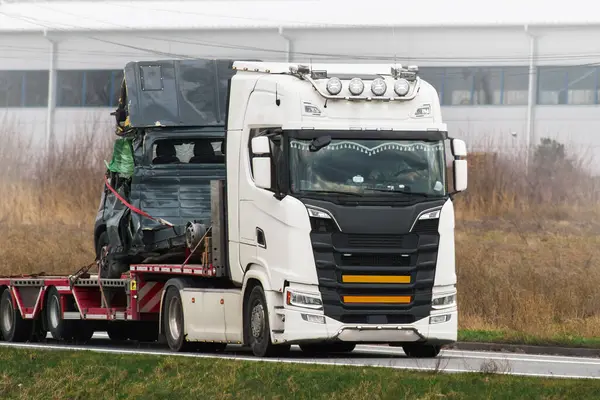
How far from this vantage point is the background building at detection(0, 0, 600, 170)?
50.9 meters

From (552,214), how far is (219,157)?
22794mm

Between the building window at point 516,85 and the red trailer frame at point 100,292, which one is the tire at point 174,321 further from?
the building window at point 516,85

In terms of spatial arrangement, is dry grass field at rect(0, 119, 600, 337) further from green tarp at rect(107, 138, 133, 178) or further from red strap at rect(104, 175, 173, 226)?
green tarp at rect(107, 138, 133, 178)

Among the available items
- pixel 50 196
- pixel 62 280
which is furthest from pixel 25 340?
pixel 50 196

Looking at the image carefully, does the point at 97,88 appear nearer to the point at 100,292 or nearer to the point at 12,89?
the point at 12,89

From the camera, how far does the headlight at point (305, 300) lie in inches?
664

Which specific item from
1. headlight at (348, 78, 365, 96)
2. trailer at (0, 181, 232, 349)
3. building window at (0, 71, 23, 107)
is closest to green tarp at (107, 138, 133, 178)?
trailer at (0, 181, 232, 349)

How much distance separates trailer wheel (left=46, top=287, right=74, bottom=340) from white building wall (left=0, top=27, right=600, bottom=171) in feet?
85.3

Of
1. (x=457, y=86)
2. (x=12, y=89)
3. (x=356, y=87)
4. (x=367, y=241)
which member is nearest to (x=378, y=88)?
(x=356, y=87)

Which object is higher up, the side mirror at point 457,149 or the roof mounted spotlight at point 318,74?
the roof mounted spotlight at point 318,74

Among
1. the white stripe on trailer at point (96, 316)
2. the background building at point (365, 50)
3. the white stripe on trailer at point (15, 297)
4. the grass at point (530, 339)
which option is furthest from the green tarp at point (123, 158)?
the background building at point (365, 50)

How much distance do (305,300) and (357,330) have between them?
72cm

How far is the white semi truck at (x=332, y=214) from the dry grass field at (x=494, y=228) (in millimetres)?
5919

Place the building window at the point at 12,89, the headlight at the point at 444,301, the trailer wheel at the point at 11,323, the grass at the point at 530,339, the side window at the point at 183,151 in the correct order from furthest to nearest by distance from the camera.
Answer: the building window at the point at 12,89
the trailer wheel at the point at 11,323
the side window at the point at 183,151
the grass at the point at 530,339
the headlight at the point at 444,301
